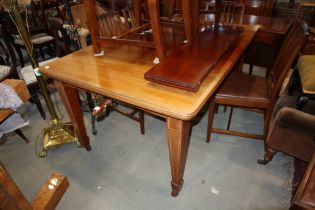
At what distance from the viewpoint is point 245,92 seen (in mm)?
1487

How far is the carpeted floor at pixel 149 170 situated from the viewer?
4.42 ft

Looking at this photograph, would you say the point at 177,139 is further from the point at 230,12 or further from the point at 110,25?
the point at 230,12

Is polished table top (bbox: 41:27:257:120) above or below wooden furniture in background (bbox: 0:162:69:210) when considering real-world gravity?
above

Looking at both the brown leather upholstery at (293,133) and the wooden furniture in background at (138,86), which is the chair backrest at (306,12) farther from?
the brown leather upholstery at (293,133)

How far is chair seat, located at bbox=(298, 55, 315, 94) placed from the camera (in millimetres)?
1346

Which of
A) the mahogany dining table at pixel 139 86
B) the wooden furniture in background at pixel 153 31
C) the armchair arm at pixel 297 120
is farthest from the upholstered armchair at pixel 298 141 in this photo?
the wooden furniture in background at pixel 153 31

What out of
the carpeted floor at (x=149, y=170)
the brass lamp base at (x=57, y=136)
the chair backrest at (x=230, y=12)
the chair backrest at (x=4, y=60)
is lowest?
the carpeted floor at (x=149, y=170)

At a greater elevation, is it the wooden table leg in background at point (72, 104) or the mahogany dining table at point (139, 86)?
the mahogany dining table at point (139, 86)

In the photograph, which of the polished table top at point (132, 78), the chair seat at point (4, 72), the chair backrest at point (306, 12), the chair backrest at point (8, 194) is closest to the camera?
the chair backrest at point (8, 194)

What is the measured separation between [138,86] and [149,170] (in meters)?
0.80

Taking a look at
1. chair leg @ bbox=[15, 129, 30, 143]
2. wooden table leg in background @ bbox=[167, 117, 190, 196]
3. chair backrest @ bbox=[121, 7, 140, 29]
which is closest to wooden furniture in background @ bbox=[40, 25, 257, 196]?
wooden table leg in background @ bbox=[167, 117, 190, 196]

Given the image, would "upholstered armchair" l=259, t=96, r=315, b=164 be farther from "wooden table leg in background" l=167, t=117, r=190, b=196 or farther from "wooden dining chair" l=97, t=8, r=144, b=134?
"wooden dining chair" l=97, t=8, r=144, b=134

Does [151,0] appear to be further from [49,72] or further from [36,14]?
[36,14]

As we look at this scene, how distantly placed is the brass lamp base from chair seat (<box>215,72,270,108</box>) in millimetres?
1190
